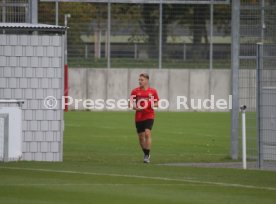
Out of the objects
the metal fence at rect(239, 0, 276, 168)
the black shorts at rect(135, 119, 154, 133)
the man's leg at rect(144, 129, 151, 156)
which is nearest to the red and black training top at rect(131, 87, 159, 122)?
the black shorts at rect(135, 119, 154, 133)

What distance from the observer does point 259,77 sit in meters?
21.3

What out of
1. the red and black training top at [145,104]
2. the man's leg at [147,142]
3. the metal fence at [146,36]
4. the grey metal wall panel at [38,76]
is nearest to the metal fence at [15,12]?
the grey metal wall panel at [38,76]

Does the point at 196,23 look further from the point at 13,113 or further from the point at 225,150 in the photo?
the point at 13,113

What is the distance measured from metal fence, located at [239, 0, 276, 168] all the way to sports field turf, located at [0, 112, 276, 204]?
4.33 feet

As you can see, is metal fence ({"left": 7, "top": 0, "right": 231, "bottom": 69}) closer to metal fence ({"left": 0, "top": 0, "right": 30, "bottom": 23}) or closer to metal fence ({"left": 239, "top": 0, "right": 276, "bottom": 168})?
metal fence ({"left": 0, "top": 0, "right": 30, "bottom": 23})

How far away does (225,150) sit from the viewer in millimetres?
28406

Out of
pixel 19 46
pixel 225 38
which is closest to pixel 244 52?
pixel 19 46

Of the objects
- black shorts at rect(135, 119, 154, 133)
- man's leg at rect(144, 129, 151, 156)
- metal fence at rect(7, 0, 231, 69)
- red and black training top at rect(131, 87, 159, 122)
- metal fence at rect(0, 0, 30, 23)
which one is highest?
metal fence at rect(7, 0, 231, 69)

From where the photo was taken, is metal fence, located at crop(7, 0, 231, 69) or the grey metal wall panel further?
metal fence, located at crop(7, 0, 231, 69)

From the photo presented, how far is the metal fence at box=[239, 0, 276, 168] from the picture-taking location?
70.3 feet

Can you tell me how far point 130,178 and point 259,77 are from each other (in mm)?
4495

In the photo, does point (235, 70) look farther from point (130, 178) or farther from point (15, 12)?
point (130, 178)

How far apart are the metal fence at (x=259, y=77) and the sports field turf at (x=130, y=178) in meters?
1.32

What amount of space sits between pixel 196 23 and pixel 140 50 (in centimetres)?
262
